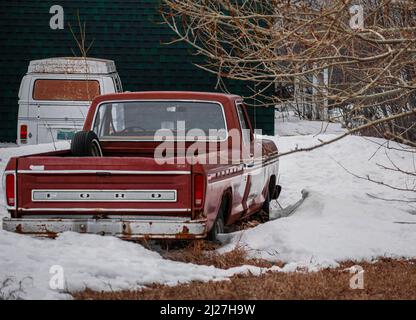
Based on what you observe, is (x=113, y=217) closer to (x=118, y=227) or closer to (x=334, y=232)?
(x=118, y=227)

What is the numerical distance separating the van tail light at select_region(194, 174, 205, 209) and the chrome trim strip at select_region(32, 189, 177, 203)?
191 mm

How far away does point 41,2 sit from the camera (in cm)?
2380

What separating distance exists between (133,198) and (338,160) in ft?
32.2

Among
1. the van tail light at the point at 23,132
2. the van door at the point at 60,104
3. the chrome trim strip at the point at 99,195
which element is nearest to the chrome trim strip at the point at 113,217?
the chrome trim strip at the point at 99,195

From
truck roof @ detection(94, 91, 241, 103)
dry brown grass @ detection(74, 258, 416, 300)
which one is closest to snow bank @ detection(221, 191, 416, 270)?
dry brown grass @ detection(74, 258, 416, 300)

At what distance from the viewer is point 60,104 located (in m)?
18.4

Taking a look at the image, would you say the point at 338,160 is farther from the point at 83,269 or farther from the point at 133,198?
the point at 83,269

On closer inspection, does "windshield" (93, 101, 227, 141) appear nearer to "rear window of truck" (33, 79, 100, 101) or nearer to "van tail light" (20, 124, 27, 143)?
"rear window of truck" (33, 79, 100, 101)

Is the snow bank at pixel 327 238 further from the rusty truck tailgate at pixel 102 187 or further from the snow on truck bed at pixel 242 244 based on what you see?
the rusty truck tailgate at pixel 102 187

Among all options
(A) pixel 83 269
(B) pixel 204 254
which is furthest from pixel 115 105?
(A) pixel 83 269

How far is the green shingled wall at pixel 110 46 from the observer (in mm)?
23188

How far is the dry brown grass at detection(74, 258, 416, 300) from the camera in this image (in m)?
7.27

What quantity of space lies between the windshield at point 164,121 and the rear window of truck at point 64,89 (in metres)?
7.48
